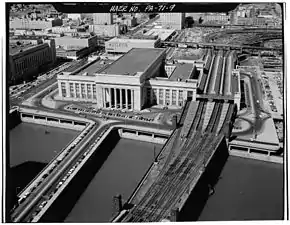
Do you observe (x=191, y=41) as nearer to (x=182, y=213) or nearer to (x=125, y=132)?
(x=125, y=132)

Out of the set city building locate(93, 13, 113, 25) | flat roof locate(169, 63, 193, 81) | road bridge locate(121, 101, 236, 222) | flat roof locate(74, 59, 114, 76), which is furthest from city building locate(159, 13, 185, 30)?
road bridge locate(121, 101, 236, 222)

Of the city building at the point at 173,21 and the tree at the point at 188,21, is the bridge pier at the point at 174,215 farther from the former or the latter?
the tree at the point at 188,21

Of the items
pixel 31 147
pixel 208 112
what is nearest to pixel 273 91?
pixel 208 112

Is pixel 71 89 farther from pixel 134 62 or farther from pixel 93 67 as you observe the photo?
pixel 134 62

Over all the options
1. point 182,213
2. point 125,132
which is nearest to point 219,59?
point 125,132

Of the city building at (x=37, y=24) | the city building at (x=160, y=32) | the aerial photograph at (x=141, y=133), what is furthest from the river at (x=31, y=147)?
the city building at (x=160, y=32)

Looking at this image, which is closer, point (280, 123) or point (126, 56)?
point (280, 123)


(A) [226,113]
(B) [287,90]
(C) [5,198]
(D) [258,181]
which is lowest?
(D) [258,181]
